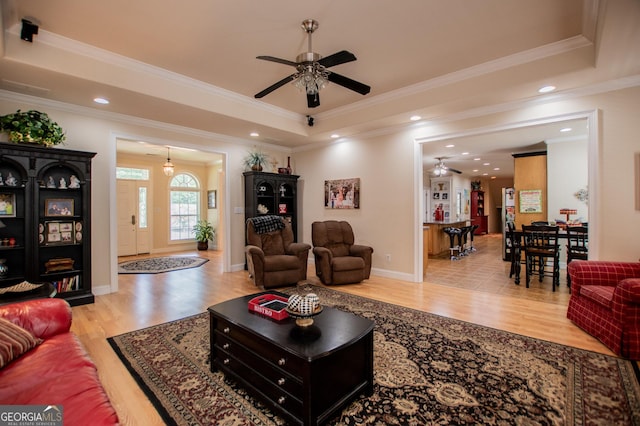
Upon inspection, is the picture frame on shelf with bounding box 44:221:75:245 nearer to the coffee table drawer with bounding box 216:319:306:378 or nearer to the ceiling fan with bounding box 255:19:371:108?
the coffee table drawer with bounding box 216:319:306:378

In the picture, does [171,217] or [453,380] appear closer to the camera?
[453,380]

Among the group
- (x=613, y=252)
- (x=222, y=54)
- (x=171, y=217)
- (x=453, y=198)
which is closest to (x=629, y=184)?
(x=613, y=252)

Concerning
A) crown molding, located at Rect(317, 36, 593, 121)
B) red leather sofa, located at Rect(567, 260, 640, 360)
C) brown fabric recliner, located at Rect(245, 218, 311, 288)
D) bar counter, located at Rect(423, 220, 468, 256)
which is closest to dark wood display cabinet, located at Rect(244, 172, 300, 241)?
brown fabric recliner, located at Rect(245, 218, 311, 288)

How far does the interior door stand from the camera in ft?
26.2

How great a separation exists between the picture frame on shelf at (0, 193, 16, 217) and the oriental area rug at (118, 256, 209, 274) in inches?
99.6

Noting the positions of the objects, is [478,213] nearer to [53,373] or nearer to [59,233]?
[59,233]

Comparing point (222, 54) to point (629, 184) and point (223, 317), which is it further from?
point (629, 184)

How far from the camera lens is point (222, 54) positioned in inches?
135

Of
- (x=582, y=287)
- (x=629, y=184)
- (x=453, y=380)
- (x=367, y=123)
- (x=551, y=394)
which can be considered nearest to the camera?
(x=551, y=394)

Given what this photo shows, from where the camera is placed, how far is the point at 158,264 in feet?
22.0

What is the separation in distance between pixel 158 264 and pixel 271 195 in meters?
3.06

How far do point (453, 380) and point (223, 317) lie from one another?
1739mm

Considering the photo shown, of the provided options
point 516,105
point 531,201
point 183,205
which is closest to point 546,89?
point 516,105

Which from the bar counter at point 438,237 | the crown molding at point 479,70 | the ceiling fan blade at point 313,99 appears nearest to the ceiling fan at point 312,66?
the ceiling fan blade at point 313,99
